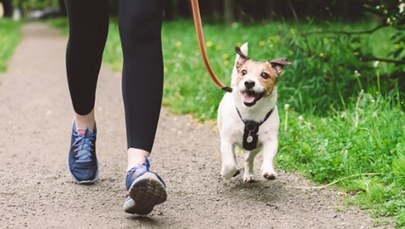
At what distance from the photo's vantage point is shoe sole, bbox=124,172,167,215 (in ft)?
8.66

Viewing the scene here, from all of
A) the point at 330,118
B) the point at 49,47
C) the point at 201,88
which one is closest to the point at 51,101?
the point at 201,88

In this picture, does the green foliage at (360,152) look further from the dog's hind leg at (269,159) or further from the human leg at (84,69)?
the human leg at (84,69)

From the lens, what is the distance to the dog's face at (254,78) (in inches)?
131

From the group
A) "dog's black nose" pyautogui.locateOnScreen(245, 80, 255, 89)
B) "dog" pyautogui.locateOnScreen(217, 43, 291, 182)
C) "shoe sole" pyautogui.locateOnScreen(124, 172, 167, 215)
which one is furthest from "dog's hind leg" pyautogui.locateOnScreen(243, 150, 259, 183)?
"shoe sole" pyautogui.locateOnScreen(124, 172, 167, 215)

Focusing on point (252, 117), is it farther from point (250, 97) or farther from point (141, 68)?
point (141, 68)

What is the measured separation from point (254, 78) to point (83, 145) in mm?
947

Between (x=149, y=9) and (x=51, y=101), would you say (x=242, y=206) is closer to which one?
(x=149, y=9)

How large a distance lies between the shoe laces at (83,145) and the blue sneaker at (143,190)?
28.8 inches

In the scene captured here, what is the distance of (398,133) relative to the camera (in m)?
3.88

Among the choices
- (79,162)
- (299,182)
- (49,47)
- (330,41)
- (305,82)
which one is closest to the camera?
(79,162)

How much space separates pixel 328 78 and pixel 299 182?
2338 millimetres

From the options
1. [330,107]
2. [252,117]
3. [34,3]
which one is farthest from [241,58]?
[34,3]

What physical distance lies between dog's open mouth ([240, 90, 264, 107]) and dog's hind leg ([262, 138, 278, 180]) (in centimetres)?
25

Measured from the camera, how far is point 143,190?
2.65 m
